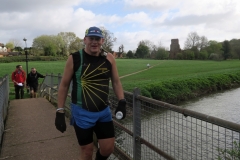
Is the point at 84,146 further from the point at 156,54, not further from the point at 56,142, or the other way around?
the point at 156,54

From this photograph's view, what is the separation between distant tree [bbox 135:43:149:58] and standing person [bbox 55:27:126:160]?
325 feet

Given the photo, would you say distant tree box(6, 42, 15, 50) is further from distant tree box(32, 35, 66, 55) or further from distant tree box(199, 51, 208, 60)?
distant tree box(199, 51, 208, 60)

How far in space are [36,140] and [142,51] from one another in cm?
9730

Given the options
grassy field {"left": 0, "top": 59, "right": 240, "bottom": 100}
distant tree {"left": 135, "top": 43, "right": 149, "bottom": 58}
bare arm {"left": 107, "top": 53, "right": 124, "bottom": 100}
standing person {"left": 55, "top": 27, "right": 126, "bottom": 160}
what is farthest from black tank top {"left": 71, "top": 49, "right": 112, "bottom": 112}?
distant tree {"left": 135, "top": 43, "right": 149, "bottom": 58}

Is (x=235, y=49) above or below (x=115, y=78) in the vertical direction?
above

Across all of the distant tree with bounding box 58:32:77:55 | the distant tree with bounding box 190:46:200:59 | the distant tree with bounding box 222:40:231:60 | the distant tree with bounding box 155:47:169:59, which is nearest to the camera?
the distant tree with bounding box 222:40:231:60

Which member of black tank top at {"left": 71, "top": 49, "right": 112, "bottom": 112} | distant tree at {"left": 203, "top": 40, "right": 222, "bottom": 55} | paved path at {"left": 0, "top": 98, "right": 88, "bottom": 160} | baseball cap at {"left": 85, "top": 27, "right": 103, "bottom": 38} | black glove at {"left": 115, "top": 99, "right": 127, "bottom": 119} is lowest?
paved path at {"left": 0, "top": 98, "right": 88, "bottom": 160}

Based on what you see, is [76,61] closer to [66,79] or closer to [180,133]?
[66,79]

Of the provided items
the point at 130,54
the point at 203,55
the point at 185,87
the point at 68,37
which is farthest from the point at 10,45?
the point at 185,87

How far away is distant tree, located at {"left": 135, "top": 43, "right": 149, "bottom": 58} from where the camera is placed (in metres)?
101

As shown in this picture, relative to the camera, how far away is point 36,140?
582cm

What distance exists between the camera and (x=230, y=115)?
13.0 metres

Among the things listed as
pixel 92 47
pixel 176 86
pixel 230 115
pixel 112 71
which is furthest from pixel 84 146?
pixel 176 86

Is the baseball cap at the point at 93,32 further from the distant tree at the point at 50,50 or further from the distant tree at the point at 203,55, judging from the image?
the distant tree at the point at 203,55
